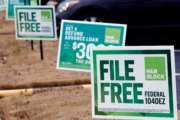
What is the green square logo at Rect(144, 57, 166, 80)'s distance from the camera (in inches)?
226

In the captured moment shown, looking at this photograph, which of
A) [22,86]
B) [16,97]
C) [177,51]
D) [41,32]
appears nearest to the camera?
[16,97]

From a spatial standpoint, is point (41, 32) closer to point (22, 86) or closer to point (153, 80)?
point (22, 86)

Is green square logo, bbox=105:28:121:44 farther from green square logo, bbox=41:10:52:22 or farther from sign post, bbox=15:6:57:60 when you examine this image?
green square logo, bbox=41:10:52:22

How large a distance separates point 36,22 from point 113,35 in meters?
2.74

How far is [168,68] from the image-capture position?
575 centimetres

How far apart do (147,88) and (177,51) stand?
24.4 feet

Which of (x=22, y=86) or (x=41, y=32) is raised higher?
(x=41, y=32)

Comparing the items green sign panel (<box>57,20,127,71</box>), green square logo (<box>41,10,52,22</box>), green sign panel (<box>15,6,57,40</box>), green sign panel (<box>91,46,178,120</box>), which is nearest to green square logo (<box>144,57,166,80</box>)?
green sign panel (<box>91,46,178,120</box>)

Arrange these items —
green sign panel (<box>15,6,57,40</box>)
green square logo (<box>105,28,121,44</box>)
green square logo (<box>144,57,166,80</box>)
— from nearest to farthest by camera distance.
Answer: green square logo (<box>144,57,166,80</box>)
green square logo (<box>105,28,121,44</box>)
green sign panel (<box>15,6,57,40</box>)

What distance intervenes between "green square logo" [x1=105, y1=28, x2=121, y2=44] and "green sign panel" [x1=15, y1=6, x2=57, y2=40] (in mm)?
2295

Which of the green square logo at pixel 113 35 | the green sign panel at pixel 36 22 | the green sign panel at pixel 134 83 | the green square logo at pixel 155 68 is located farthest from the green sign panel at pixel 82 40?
the green square logo at pixel 155 68

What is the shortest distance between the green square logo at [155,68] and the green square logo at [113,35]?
9.47ft

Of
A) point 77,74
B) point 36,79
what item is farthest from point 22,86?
point 77,74

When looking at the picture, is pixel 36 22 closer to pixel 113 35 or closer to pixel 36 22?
pixel 36 22
